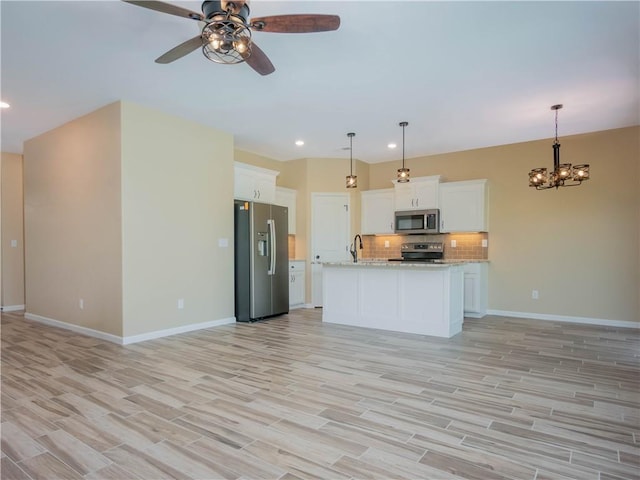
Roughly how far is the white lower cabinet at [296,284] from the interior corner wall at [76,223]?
120 inches

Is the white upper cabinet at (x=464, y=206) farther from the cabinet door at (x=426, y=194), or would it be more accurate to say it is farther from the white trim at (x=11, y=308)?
the white trim at (x=11, y=308)

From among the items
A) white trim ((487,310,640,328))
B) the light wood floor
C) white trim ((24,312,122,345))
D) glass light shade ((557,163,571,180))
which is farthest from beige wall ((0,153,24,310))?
glass light shade ((557,163,571,180))

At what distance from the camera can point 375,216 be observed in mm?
7324

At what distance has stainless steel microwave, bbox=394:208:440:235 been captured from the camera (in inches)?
258

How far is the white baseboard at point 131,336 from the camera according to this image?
4416mm

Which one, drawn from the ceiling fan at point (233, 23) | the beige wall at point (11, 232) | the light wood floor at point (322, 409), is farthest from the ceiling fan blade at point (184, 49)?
the beige wall at point (11, 232)

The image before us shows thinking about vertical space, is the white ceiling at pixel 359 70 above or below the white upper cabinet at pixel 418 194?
above

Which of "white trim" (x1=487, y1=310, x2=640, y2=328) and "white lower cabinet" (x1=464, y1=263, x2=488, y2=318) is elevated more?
"white lower cabinet" (x1=464, y1=263, x2=488, y2=318)

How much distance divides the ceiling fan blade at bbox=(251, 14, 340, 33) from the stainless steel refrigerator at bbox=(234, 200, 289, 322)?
3496 mm

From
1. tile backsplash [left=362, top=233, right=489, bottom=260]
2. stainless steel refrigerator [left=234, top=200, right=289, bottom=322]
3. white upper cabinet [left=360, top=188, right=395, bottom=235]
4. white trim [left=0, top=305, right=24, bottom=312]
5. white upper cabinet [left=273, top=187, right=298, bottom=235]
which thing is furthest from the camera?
white upper cabinet [left=360, top=188, right=395, bottom=235]

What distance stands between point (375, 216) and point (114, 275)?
4642 mm

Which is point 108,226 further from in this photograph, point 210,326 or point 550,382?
point 550,382

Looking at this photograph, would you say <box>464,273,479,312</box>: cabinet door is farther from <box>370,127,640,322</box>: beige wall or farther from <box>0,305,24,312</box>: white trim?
<box>0,305,24,312</box>: white trim

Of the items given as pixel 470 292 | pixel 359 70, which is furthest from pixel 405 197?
pixel 359 70
